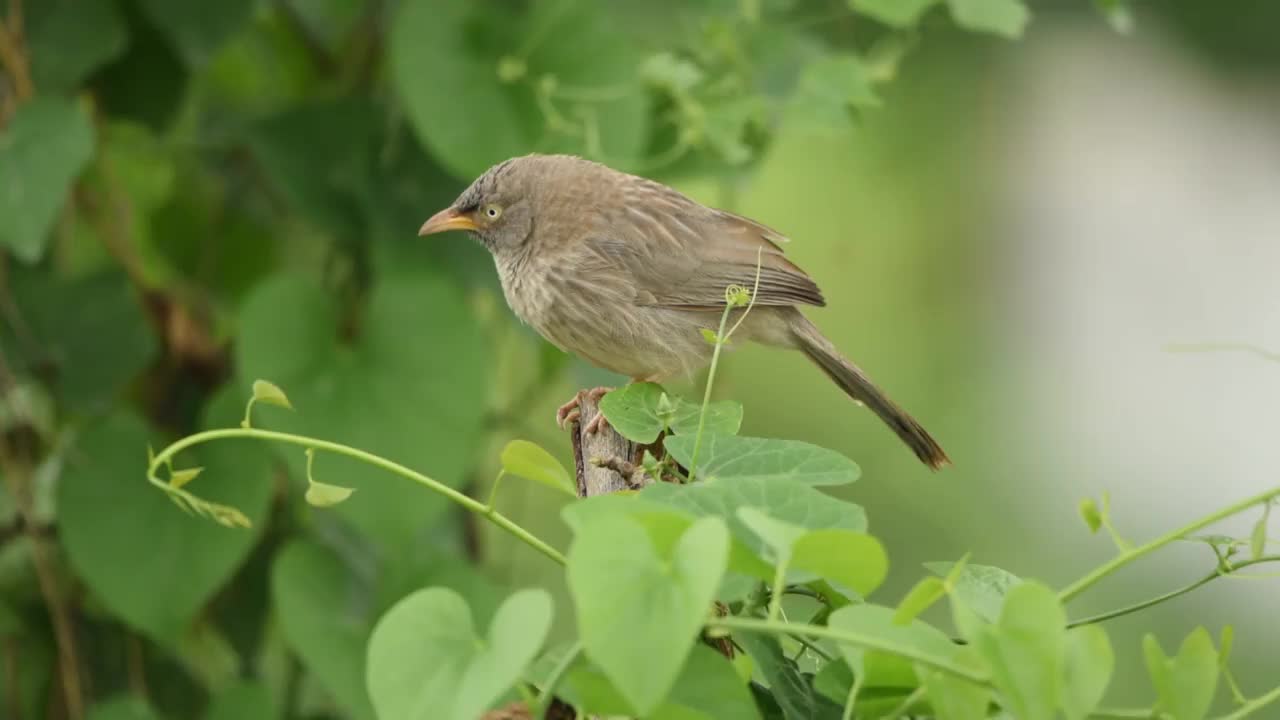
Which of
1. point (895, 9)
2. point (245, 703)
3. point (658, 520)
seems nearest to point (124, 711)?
point (245, 703)

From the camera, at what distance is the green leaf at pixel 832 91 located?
325 cm

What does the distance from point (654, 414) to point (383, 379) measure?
1.53m

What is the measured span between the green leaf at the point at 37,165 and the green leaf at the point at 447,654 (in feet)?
6.19

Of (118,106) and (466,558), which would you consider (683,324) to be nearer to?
(466,558)

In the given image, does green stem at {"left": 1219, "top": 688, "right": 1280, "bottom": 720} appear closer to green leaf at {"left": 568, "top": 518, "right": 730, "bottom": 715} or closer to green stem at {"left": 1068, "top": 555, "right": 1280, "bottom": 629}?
green stem at {"left": 1068, "top": 555, "right": 1280, "bottom": 629}

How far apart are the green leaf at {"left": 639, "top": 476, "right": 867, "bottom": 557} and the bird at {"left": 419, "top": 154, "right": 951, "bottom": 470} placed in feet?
4.74

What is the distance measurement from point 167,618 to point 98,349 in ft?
2.06

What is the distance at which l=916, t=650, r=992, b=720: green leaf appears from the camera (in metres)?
1.18

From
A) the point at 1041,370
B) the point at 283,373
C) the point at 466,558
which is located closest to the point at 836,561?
the point at 283,373

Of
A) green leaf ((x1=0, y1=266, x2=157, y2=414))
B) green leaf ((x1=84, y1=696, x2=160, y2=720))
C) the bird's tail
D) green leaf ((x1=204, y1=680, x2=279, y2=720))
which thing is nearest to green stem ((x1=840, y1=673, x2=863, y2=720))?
the bird's tail

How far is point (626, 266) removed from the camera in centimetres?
283

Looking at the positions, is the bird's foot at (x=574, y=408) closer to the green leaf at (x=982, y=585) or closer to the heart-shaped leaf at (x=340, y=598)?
the heart-shaped leaf at (x=340, y=598)

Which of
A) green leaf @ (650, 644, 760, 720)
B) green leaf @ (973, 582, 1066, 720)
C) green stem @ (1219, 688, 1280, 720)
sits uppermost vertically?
green leaf @ (973, 582, 1066, 720)

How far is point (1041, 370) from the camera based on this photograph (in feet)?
25.3
